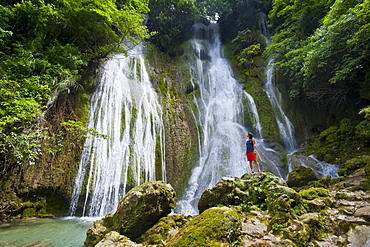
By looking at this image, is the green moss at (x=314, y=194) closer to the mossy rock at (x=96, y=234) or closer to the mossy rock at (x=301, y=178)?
the mossy rock at (x=301, y=178)

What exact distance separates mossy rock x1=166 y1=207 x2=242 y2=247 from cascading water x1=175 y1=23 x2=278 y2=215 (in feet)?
16.5

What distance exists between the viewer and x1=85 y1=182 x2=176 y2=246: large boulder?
161 inches

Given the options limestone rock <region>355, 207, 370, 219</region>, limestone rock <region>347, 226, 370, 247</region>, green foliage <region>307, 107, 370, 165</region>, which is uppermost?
green foliage <region>307, 107, 370, 165</region>

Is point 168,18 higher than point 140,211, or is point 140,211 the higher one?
point 168,18

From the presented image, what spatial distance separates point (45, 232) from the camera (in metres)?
4.85

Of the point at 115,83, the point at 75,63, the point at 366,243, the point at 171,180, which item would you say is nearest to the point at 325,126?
the point at 171,180

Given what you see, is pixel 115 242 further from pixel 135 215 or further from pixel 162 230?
pixel 162 230

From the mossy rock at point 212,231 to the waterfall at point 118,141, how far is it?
5413 mm

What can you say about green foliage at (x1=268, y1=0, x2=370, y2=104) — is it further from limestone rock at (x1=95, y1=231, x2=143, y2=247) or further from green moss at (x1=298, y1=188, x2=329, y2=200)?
limestone rock at (x1=95, y1=231, x2=143, y2=247)

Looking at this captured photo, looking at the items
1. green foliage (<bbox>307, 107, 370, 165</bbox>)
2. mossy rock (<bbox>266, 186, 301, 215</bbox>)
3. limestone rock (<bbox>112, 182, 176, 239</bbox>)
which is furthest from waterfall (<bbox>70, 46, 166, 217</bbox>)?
green foliage (<bbox>307, 107, 370, 165</bbox>)

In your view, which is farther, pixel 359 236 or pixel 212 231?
pixel 212 231

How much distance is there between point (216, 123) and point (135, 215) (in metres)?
9.24

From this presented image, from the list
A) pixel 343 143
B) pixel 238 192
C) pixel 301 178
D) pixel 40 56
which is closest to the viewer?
pixel 238 192

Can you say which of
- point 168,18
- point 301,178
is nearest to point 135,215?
point 301,178
